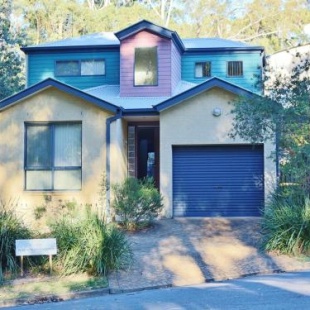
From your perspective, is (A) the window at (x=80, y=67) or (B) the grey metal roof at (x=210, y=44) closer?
(A) the window at (x=80, y=67)

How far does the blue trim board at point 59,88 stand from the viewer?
16156mm

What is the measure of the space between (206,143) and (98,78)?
6533 mm

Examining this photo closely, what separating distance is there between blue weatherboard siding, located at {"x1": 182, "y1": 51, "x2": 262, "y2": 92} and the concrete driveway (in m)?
8.20

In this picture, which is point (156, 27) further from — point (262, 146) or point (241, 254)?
point (241, 254)

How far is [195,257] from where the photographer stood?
11492 mm

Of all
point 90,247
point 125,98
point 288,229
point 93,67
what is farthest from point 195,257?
point 93,67

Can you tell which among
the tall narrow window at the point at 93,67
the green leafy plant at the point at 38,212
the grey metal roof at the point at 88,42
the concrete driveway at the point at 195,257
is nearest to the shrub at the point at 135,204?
Result: the concrete driveway at the point at 195,257

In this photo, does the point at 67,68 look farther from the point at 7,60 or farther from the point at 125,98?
the point at 7,60

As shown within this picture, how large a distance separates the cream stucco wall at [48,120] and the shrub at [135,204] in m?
1.57

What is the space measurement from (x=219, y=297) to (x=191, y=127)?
9413 millimetres

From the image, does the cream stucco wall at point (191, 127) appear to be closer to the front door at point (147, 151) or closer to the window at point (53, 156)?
the front door at point (147, 151)

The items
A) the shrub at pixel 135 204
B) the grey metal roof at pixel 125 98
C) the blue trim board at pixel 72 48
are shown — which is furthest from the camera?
the blue trim board at pixel 72 48

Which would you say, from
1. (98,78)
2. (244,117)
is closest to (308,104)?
(244,117)

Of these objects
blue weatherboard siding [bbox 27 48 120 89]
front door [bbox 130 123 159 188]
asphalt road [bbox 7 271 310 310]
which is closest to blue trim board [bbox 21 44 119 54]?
blue weatherboard siding [bbox 27 48 120 89]
